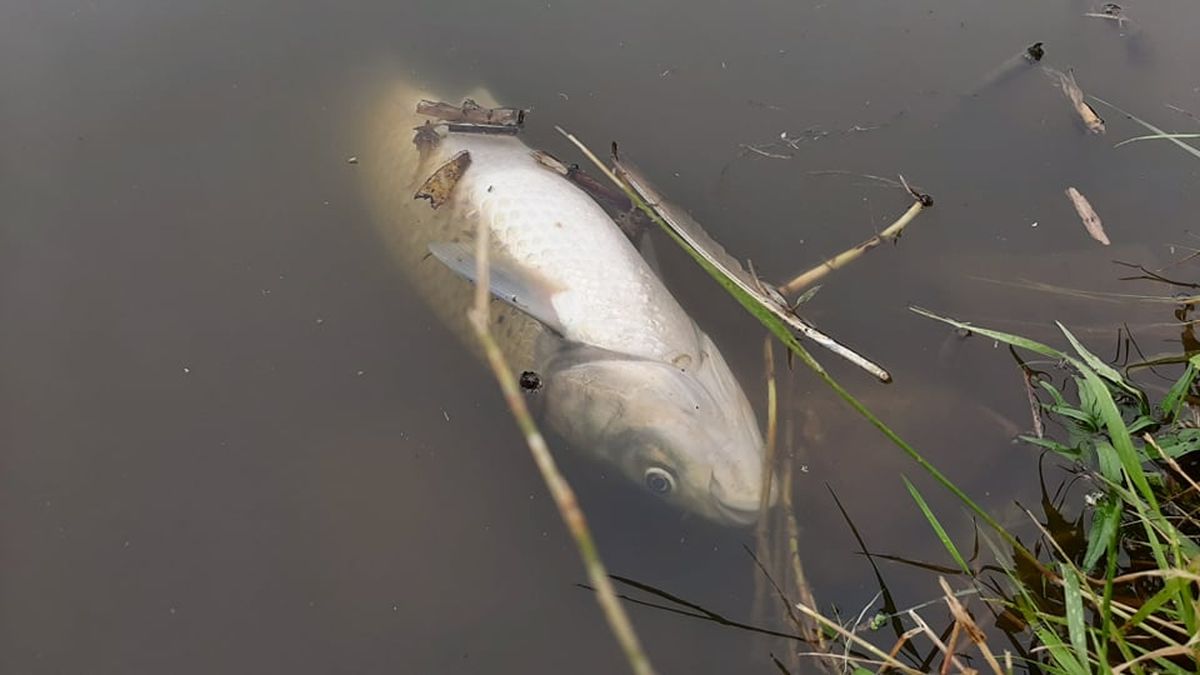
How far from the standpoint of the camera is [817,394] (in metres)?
2.45

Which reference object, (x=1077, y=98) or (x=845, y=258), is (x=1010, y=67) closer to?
(x=1077, y=98)

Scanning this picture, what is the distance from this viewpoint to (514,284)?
2.41 m

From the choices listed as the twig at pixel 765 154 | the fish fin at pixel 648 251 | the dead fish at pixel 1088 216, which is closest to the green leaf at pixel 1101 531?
the dead fish at pixel 1088 216

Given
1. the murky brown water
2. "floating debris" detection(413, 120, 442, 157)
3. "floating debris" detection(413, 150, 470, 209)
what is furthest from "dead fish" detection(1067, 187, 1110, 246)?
"floating debris" detection(413, 120, 442, 157)

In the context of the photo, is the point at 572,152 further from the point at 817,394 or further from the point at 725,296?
the point at 817,394

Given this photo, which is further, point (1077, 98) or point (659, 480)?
point (1077, 98)

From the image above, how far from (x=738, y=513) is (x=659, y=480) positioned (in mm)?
231

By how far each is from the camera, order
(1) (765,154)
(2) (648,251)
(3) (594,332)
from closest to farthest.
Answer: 1. (3) (594,332)
2. (2) (648,251)
3. (1) (765,154)

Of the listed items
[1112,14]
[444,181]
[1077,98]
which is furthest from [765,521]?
[1112,14]

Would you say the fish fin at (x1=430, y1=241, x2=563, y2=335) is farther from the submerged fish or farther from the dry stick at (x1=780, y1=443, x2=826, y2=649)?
the dry stick at (x1=780, y1=443, x2=826, y2=649)

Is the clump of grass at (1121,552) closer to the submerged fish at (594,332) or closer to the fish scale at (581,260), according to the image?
the submerged fish at (594,332)

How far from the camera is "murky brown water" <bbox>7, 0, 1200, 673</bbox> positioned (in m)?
2.27

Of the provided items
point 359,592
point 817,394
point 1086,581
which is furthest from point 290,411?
point 1086,581

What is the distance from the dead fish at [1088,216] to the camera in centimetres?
266
